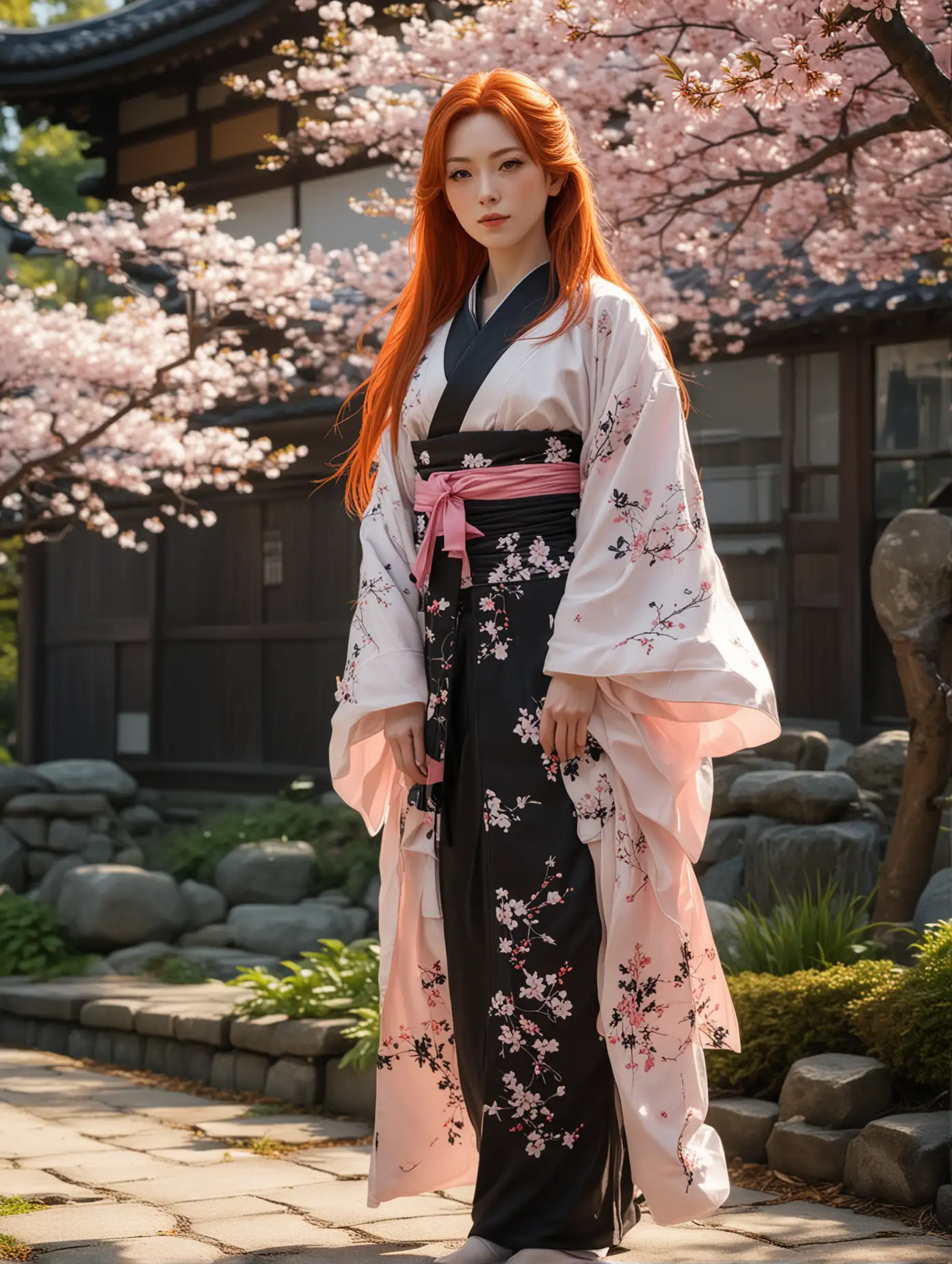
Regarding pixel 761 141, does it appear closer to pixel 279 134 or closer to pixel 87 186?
pixel 279 134

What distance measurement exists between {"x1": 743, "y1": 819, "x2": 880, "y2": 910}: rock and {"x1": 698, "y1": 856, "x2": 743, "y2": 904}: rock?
207mm

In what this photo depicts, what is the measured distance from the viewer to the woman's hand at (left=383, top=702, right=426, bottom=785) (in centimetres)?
311

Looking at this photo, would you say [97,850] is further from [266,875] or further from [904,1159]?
[904,1159]

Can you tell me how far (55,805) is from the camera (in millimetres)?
11844

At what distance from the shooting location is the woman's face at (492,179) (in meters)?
3.12

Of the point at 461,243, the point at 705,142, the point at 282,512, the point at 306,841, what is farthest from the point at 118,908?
the point at 461,243

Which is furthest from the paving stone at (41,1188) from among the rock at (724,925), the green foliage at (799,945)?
the rock at (724,925)

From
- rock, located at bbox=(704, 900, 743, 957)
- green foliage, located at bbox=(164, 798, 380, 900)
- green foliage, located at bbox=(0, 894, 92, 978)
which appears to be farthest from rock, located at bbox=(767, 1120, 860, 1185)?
green foliage, located at bbox=(164, 798, 380, 900)

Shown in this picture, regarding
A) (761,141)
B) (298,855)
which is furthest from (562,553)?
(298,855)

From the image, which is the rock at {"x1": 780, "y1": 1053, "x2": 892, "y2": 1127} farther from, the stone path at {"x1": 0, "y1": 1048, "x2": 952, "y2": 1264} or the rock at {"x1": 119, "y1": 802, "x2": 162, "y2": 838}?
the rock at {"x1": 119, "y1": 802, "x2": 162, "y2": 838}

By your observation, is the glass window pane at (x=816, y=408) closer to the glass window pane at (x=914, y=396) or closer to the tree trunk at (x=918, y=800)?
the glass window pane at (x=914, y=396)

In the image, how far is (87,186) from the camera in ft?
47.6

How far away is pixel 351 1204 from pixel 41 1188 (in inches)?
32.9

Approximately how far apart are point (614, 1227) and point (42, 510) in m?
12.0
